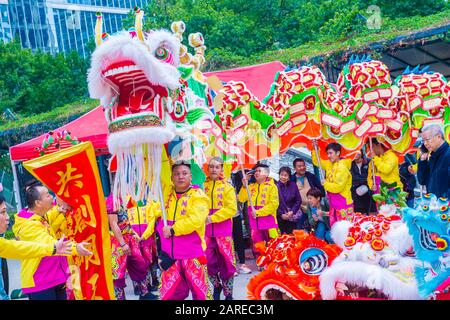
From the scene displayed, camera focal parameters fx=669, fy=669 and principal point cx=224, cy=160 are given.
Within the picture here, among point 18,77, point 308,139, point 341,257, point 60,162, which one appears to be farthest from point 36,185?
point 18,77

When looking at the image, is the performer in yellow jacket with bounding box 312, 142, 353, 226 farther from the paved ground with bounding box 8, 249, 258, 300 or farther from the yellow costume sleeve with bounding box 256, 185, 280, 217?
the paved ground with bounding box 8, 249, 258, 300

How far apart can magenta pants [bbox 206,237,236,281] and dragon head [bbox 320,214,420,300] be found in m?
1.51

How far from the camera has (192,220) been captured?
185 inches

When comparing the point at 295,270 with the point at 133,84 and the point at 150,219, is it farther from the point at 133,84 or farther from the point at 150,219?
the point at 150,219

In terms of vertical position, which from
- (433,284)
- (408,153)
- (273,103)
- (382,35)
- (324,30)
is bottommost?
(433,284)

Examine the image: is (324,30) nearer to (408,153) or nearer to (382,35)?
(382,35)

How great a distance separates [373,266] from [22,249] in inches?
83.4

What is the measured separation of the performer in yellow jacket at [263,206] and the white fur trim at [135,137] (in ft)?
8.70

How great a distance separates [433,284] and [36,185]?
9.23 ft

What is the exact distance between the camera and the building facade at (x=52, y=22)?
115ft

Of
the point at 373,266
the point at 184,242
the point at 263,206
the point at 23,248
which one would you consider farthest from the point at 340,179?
A: the point at 23,248

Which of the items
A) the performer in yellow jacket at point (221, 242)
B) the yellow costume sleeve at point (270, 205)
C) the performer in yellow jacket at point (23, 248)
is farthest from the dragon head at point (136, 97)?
the yellow costume sleeve at point (270, 205)

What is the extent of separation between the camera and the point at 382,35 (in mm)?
11578

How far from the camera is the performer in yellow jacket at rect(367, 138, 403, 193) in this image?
24.5ft
